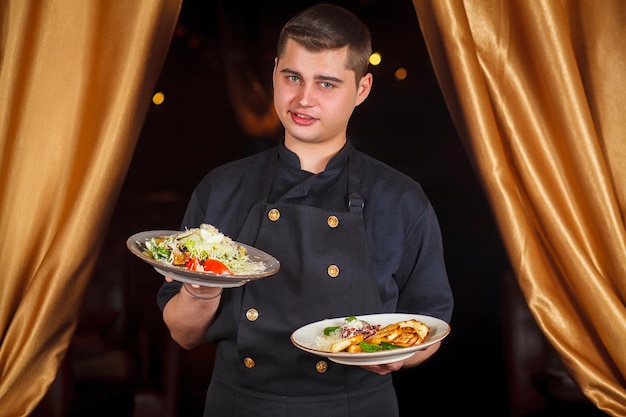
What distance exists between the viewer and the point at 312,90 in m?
1.72

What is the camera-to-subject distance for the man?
1688 mm

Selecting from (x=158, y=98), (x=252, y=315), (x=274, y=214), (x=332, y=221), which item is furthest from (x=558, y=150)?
(x=158, y=98)

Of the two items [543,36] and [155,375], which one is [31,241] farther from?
[543,36]

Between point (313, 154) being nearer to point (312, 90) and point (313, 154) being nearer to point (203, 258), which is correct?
point (312, 90)

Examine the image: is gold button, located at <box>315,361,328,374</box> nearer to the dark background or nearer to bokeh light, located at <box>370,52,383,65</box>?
the dark background

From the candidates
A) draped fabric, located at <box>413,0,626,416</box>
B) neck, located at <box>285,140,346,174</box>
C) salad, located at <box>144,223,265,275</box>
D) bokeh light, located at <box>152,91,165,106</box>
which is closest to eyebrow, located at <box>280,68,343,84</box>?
neck, located at <box>285,140,346,174</box>

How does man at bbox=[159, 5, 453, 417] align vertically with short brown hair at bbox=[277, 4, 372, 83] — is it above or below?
below

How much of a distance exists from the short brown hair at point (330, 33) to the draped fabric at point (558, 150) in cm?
19

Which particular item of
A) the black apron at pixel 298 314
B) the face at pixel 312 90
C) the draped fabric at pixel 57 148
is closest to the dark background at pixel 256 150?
the draped fabric at pixel 57 148

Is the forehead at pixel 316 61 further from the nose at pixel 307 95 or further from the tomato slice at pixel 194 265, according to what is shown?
the tomato slice at pixel 194 265

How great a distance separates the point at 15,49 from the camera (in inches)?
67.7

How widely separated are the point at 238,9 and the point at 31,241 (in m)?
1.47

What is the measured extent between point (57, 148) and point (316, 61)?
2.08 feet

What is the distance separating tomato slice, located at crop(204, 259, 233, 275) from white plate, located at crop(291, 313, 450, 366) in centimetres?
20
